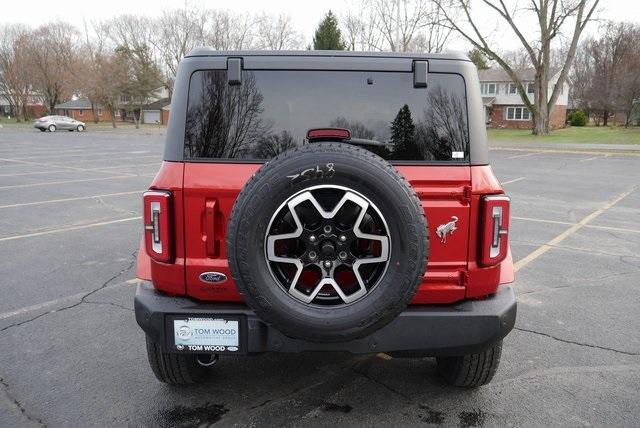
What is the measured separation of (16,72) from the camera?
67.6 meters

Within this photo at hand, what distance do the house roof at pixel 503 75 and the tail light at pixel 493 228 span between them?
63599 mm

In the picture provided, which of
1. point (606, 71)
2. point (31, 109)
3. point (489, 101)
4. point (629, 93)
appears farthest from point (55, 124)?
point (606, 71)

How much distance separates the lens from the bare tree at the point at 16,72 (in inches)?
2640

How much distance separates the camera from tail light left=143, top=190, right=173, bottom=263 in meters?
2.79

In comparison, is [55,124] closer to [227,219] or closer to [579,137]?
[579,137]

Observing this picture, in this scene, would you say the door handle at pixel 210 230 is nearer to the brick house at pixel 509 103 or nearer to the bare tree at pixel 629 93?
the bare tree at pixel 629 93

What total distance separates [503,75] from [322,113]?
69031mm

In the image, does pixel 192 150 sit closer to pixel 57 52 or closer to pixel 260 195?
pixel 260 195

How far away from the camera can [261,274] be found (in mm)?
2467

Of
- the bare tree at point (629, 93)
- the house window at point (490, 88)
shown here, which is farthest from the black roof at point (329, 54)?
the house window at point (490, 88)

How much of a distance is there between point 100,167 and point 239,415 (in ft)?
52.4

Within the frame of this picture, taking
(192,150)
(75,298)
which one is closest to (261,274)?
(192,150)

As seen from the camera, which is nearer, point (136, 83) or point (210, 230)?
point (210, 230)

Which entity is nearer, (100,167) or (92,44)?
(100,167)
